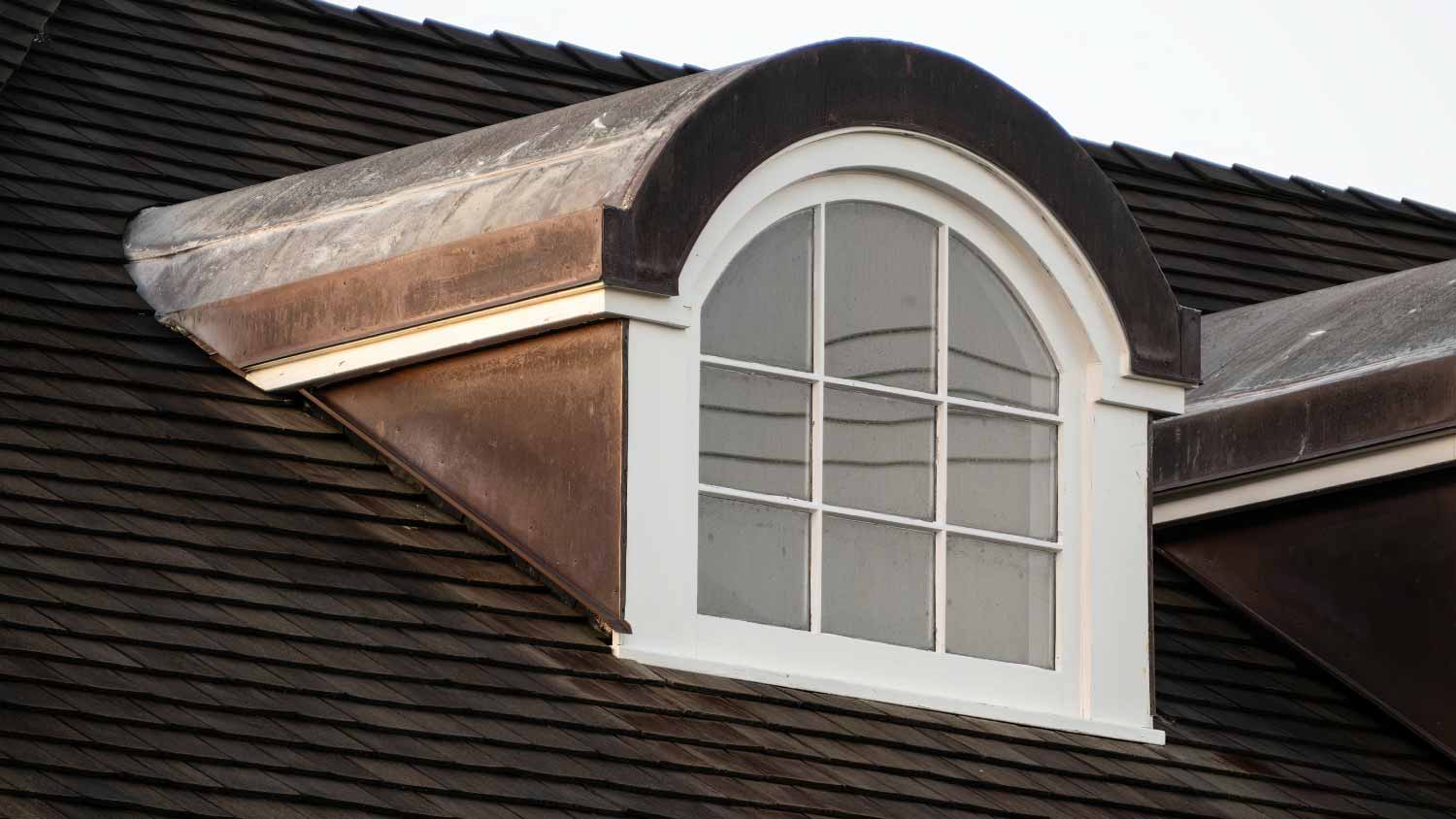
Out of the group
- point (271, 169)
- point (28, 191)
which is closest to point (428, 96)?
point (271, 169)

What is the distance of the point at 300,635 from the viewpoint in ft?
19.0

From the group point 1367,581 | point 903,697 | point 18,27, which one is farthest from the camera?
point 1367,581

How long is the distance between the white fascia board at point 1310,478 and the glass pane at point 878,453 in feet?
5.27

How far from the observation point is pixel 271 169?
784 centimetres

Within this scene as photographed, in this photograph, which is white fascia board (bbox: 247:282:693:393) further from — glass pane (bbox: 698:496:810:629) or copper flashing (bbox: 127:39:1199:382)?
glass pane (bbox: 698:496:810:629)

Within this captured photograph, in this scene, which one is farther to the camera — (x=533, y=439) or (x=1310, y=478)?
(x=1310, y=478)

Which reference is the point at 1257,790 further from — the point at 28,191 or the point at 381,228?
the point at 28,191

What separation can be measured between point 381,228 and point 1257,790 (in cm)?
295

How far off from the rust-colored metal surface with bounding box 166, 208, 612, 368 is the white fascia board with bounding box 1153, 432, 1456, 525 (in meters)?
2.83

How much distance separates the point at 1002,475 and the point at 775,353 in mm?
854

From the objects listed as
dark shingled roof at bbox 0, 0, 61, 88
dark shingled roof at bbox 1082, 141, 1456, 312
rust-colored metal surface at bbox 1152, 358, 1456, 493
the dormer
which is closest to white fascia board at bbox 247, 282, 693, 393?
the dormer

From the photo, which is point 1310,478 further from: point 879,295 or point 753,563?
point 753,563

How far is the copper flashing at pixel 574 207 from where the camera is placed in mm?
6422

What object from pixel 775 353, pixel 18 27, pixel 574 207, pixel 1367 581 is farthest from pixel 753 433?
pixel 18 27
